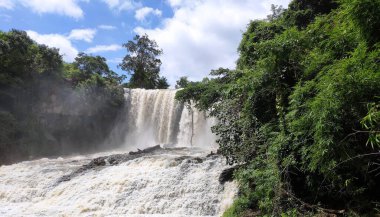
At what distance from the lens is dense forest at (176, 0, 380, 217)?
627 cm

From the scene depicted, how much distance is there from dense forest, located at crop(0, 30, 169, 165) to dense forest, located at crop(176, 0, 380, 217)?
17443mm

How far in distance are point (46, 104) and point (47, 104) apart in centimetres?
7

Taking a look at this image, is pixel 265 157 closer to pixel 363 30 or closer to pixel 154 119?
pixel 363 30

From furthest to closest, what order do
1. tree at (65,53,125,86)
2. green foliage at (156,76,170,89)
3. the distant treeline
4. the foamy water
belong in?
green foliage at (156,76,170,89) < tree at (65,53,125,86) < the distant treeline < the foamy water

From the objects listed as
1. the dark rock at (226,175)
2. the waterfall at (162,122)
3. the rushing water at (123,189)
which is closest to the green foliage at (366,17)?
the rushing water at (123,189)

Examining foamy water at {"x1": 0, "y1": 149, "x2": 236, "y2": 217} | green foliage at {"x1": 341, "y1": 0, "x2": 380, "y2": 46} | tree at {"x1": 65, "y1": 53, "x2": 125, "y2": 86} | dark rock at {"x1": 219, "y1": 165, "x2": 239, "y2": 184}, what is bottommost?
foamy water at {"x1": 0, "y1": 149, "x2": 236, "y2": 217}

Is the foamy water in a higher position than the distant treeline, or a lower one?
lower

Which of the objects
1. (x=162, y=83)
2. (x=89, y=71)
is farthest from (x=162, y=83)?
(x=89, y=71)

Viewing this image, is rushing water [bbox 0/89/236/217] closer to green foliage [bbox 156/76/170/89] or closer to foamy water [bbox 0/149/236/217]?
foamy water [bbox 0/149/236/217]

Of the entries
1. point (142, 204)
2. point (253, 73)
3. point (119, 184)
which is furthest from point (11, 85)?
point (253, 73)

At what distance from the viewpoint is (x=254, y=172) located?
28.8ft

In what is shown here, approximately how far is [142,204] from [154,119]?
56.2 feet

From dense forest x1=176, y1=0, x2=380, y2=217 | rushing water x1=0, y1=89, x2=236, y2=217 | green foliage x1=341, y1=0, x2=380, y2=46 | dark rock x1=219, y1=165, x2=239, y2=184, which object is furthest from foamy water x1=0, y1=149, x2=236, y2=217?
green foliage x1=341, y1=0, x2=380, y2=46

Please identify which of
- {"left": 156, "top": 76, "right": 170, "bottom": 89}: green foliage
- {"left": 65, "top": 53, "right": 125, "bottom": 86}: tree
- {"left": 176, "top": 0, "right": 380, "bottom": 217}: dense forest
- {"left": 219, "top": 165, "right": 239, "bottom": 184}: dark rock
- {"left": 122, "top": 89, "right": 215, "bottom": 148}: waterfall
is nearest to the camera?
{"left": 176, "top": 0, "right": 380, "bottom": 217}: dense forest
